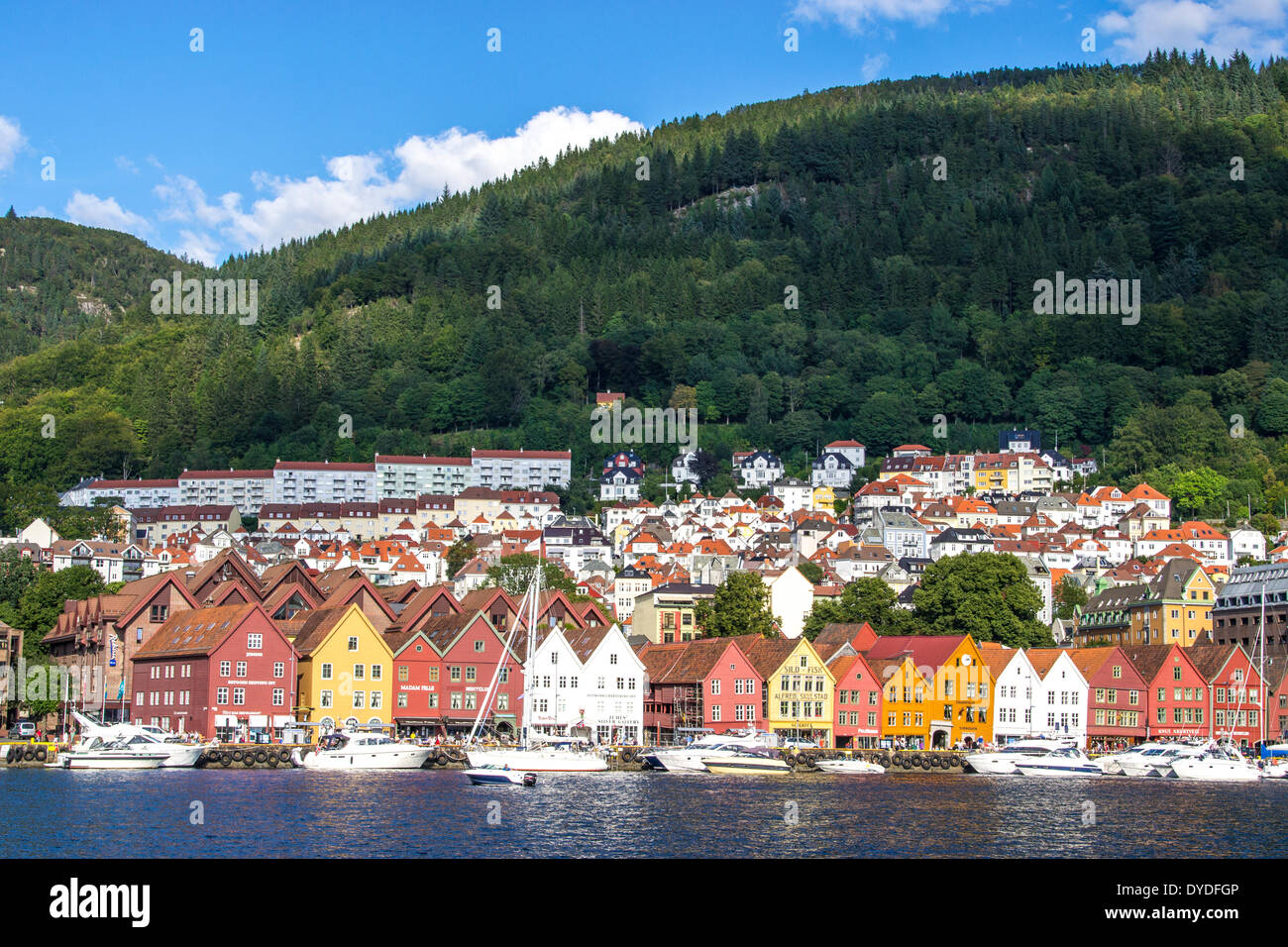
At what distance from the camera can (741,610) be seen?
3607 inches

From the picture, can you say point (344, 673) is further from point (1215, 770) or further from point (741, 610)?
point (1215, 770)

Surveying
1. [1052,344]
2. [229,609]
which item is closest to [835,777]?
[229,609]

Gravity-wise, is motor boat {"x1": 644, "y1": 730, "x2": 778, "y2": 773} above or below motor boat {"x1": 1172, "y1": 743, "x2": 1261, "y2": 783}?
above

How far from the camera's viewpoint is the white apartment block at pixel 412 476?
587 ft

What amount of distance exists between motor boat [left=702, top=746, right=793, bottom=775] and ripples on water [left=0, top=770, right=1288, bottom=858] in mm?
3111

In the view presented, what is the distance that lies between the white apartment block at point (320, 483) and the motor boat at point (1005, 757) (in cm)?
11803

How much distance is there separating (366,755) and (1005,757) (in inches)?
1153

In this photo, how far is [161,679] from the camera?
70.8 meters

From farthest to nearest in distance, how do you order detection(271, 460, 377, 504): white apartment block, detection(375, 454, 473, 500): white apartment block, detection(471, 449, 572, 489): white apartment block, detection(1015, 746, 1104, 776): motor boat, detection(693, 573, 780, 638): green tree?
detection(471, 449, 572, 489): white apartment block, detection(375, 454, 473, 500): white apartment block, detection(271, 460, 377, 504): white apartment block, detection(693, 573, 780, 638): green tree, detection(1015, 746, 1104, 776): motor boat

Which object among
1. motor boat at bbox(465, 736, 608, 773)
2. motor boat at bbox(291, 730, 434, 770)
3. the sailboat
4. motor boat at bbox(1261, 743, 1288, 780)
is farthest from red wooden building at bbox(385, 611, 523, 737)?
motor boat at bbox(1261, 743, 1288, 780)

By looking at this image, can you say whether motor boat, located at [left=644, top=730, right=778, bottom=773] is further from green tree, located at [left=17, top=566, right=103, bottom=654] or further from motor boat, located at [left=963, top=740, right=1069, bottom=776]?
green tree, located at [left=17, top=566, right=103, bottom=654]

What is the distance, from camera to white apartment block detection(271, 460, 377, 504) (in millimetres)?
178625
